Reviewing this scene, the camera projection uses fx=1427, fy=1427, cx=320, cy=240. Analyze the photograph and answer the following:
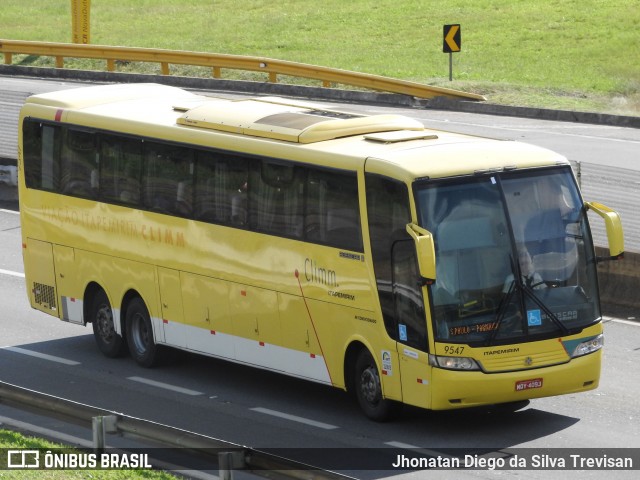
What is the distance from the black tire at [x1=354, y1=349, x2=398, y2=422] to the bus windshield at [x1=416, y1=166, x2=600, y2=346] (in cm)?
114

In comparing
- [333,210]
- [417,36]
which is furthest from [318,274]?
[417,36]

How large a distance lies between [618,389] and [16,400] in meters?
6.59

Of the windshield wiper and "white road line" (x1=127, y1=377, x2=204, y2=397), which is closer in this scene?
the windshield wiper

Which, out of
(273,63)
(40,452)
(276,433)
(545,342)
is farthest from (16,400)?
(273,63)

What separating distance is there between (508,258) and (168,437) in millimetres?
4159

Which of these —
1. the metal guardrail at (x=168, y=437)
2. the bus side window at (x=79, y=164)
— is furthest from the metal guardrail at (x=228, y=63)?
the metal guardrail at (x=168, y=437)

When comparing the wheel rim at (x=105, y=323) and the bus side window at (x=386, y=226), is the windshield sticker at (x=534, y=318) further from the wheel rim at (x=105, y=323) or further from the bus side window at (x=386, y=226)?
the wheel rim at (x=105, y=323)

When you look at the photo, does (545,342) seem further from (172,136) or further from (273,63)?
(273,63)

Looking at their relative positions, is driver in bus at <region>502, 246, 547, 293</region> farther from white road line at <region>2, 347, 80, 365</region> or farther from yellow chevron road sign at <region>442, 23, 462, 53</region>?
yellow chevron road sign at <region>442, 23, 462, 53</region>

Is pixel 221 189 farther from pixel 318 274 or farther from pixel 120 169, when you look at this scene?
pixel 120 169

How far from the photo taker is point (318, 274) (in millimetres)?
14352

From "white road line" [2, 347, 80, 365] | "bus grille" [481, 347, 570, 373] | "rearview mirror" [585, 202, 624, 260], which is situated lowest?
"white road line" [2, 347, 80, 365]

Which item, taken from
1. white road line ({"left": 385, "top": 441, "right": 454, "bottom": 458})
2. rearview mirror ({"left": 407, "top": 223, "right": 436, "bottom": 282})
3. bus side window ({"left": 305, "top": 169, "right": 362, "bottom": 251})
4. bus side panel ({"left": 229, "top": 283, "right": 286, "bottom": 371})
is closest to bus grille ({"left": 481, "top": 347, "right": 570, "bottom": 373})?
white road line ({"left": 385, "top": 441, "right": 454, "bottom": 458})

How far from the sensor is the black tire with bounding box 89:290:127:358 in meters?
17.6
